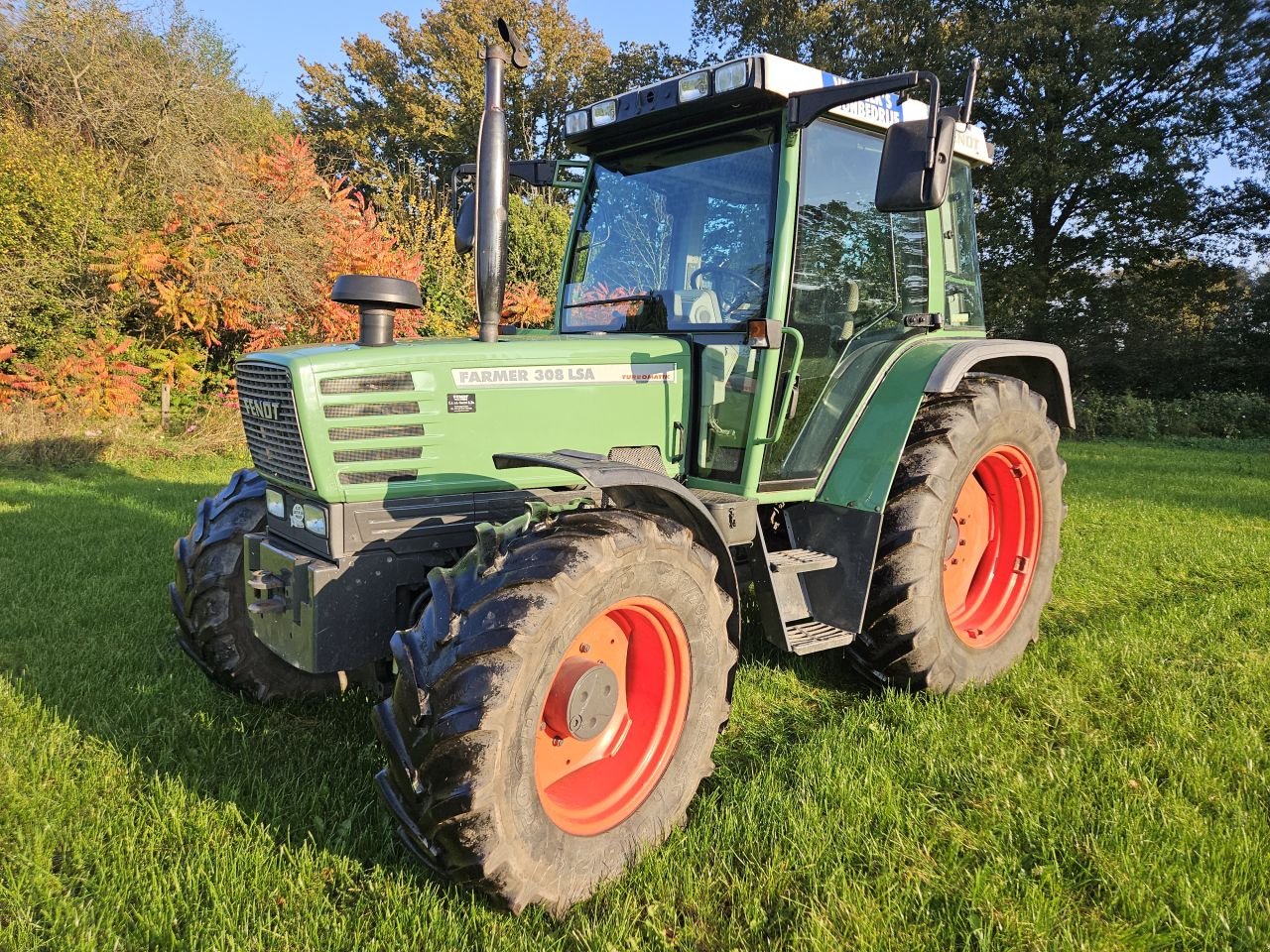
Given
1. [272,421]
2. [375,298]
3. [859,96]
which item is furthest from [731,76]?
[272,421]

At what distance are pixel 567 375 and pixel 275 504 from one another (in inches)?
44.8

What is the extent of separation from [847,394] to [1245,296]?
19.4m

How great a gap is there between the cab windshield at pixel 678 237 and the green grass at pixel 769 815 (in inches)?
64.8

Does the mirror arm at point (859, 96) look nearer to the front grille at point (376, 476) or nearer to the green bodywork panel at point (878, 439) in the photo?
the green bodywork panel at point (878, 439)

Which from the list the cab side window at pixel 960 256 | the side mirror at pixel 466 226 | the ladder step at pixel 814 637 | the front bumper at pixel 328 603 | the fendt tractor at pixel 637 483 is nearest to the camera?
the fendt tractor at pixel 637 483

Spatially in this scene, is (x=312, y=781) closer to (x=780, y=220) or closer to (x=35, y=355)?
(x=780, y=220)

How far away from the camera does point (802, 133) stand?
3.08 meters

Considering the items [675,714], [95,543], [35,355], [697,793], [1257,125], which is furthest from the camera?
[1257,125]

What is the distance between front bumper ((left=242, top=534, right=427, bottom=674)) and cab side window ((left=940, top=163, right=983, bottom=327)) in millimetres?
2894

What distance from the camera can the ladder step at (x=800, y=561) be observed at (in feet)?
10.1

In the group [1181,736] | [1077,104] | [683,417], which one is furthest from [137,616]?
[1077,104]

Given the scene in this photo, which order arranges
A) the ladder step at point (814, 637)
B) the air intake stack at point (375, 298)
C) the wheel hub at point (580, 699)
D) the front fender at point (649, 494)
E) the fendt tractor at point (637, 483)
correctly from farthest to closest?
the ladder step at point (814, 637) < the air intake stack at point (375, 298) < the front fender at point (649, 494) < the wheel hub at point (580, 699) < the fendt tractor at point (637, 483)

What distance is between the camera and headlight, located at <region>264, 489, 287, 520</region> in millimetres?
2904

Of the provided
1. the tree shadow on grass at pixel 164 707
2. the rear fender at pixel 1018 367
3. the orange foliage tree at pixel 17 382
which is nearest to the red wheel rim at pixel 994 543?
the rear fender at pixel 1018 367
